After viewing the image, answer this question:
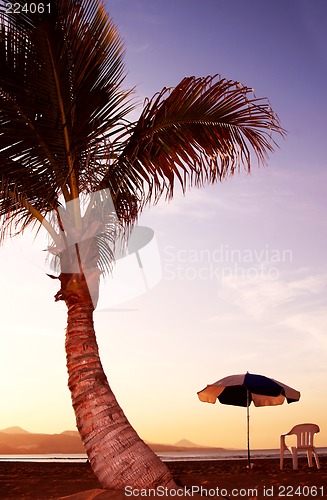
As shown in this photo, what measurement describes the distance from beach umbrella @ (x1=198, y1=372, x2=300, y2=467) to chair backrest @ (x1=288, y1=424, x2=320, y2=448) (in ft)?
2.80

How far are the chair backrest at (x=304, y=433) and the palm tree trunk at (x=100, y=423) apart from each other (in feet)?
20.9

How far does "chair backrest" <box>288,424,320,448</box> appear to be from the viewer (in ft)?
45.7

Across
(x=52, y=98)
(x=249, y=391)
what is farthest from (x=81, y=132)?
(x=249, y=391)

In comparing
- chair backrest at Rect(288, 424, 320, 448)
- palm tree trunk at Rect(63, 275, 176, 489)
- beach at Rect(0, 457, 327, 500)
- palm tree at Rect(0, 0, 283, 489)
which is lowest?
beach at Rect(0, 457, 327, 500)

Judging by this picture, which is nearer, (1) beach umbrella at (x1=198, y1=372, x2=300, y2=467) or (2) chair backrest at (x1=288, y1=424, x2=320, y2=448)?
(2) chair backrest at (x1=288, y1=424, x2=320, y2=448)

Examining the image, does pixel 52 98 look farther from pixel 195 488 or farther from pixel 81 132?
pixel 195 488

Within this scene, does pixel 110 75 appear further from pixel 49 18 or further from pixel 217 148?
pixel 217 148

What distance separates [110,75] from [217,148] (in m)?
2.38

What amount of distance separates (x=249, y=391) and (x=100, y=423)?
7196 mm

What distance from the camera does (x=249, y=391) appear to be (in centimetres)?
1478

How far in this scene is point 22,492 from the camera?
1084 cm

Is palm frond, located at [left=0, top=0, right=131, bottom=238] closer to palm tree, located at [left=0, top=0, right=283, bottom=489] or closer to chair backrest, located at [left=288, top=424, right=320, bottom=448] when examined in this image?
palm tree, located at [left=0, top=0, right=283, bottom=489]

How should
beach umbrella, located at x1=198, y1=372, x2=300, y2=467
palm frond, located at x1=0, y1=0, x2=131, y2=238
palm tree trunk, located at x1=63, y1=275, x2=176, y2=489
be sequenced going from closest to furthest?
palm tree trunk, located at x1=63, y1=275, x2=176, y2=489 → palm frond, located at x1=0, y1=0, x2=131, y2=238 → beach umbrella, located at x1=198, y1=372, x2=300, y2=467

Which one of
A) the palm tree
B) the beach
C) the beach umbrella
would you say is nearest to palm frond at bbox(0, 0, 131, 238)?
the palm tree
